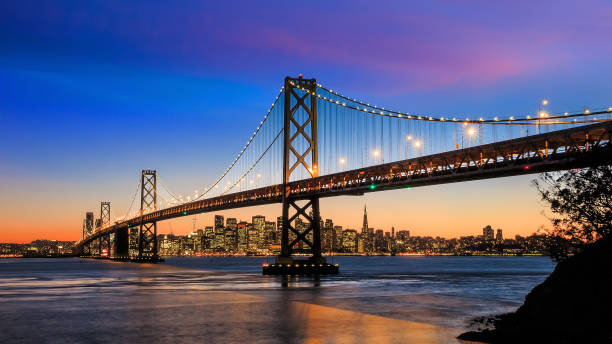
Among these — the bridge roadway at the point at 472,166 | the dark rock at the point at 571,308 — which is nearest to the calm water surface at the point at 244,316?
the dark rock at the point at 571,308

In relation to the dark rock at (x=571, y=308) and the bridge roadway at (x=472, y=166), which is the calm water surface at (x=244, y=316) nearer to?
the dark rock at (x=571, y=308)

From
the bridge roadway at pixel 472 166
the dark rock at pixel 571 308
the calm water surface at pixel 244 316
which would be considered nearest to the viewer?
the dark rock at pixel 571 308

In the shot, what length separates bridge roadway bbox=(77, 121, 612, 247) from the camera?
114ft

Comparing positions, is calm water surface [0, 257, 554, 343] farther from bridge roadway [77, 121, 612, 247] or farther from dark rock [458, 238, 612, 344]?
bridge roadway [77, 121, 612, 247]

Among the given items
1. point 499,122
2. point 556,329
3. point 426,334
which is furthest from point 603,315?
point 499,122

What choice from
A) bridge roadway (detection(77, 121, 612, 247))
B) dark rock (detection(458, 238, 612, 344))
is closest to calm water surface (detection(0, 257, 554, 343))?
dark rock (detection(458, 238, 612, 344))

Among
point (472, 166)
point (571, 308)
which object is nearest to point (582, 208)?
point (571, 308)

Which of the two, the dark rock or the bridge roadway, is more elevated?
the bridge roadway

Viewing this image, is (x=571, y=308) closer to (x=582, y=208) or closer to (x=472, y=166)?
(x=582, y=208)

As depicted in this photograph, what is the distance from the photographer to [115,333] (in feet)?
68.7

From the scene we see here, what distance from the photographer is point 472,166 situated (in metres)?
44.1

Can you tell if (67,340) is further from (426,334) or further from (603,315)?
(603,315)

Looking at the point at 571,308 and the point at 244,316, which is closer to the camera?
the point at 571,308

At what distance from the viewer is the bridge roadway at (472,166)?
34812mm
